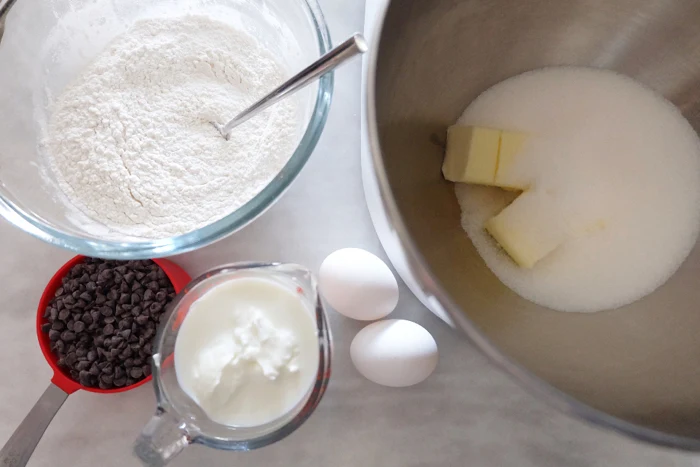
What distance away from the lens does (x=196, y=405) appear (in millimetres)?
828

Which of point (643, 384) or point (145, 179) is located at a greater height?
point (145, 179)

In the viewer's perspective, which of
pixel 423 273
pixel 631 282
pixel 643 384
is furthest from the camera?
pixel 631 282

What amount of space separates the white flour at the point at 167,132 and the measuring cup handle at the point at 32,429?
0.28 meters

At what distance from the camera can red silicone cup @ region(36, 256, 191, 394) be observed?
854 millimetres

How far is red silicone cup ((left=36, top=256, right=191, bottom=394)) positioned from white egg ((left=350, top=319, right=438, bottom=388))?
1.01ft

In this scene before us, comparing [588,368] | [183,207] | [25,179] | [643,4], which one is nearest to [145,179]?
[183,207]

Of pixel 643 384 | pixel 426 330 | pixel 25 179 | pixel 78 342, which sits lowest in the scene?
pixel 643 384

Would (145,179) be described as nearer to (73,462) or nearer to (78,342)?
(78,342)

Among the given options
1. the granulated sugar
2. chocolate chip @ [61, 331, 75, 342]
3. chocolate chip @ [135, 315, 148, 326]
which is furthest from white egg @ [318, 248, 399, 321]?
chocolate chip @ [61, 331, 75, 342]

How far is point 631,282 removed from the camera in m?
0.91

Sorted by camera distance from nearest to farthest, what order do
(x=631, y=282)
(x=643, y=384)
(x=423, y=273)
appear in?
(x=423, y=273), (x=643, y=384), (x=631, y=282)

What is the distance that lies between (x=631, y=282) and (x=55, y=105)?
0.97 meters

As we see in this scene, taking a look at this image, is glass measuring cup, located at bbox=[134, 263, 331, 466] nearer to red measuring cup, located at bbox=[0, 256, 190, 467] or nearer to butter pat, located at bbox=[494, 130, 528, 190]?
red measuring cup, located at bbox=[0, 256, 190, 467]

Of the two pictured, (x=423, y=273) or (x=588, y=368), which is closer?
(x=423, y=273)
